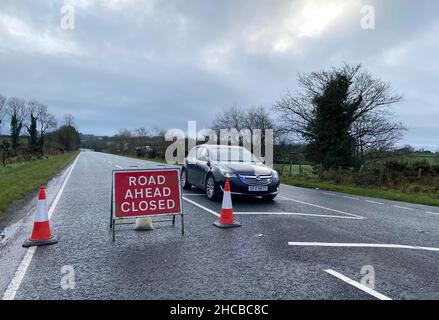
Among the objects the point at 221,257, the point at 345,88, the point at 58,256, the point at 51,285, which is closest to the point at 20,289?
the point at 51,285

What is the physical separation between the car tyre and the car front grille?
821 mm

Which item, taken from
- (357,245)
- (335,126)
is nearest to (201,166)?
(357,245)

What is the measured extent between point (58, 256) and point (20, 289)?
1.15 meters

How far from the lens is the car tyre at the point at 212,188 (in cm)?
977

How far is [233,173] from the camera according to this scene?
31.0ft

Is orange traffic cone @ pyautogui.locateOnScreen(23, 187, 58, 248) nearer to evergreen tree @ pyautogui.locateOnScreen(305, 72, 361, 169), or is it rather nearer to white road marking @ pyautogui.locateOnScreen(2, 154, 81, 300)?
white road marking @ pyautogui.locateOnScreen(2, 154, 81, 300)

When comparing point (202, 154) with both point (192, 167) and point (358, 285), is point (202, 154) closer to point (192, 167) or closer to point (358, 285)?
point (192, 167)

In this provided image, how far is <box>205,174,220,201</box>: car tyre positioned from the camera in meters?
9.77

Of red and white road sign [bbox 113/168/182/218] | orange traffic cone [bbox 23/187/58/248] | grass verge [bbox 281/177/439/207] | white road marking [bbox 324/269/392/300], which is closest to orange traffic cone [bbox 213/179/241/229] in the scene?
red and white road sign [bbox 113/168/182/218]

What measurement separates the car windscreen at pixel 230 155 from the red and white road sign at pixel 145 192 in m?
3.86

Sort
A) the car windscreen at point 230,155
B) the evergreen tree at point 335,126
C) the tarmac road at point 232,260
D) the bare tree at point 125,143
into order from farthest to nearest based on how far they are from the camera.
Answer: the bare tree at point 125,143 → the evergreen tree at point 335,126 → the car windscreen at point 230,155 → the tarmac road at point 232,260

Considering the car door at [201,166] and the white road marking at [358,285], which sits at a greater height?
the car door at [201,166]

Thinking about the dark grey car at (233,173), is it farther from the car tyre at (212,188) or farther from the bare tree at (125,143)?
the bare tree at (125,143)

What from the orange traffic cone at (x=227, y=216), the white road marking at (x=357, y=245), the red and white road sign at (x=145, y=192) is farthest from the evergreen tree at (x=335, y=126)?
the red and white road sign at (x=145, y=192)
